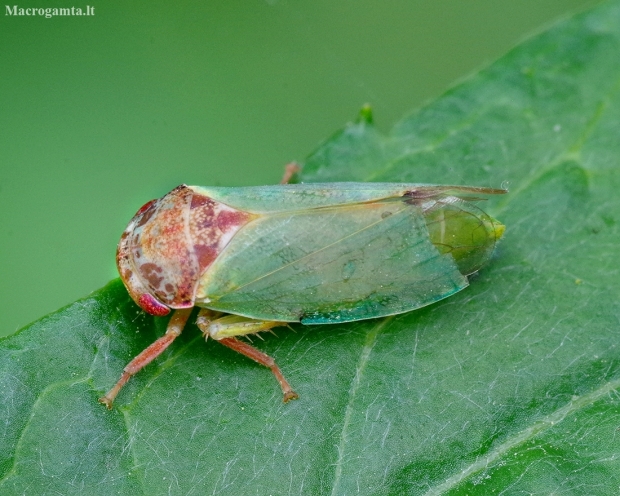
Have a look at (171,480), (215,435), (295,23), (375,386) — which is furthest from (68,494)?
(295,23)

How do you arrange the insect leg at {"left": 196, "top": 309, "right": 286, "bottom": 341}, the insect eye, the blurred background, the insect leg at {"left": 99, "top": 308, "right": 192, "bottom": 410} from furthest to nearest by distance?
1. the blurred background
2. the insect eye
3. the insect leg at {"left": 196, "top": 309, "right": 286, "bottom": 341}
4. the insect leg at {"left": 99, "top": 308, "right": 192, "bottom": 410}

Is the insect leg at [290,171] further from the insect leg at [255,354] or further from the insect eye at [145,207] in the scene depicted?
the insect leg at [255,354]

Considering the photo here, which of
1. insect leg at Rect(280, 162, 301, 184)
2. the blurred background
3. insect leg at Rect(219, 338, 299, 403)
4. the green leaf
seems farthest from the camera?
insect leg at Rect(280, 162, 301, 184)

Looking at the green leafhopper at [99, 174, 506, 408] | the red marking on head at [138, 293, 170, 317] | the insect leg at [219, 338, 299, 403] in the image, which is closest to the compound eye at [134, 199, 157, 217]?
the green leafhopper at [99, 174, 506, 408]

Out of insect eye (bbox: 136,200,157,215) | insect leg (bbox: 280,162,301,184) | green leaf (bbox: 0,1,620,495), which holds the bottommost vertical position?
green leaf (bbox: 0,1,620,495)

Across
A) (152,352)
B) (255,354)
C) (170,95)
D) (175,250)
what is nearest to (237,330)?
(255,354)

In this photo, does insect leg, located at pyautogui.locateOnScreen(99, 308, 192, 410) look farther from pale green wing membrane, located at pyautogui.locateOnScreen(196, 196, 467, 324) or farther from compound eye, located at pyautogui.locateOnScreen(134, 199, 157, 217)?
compound eye, located at pyautogui.locateOnScreen(134, 199, 157, 217)
